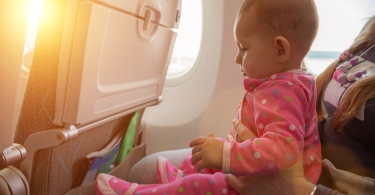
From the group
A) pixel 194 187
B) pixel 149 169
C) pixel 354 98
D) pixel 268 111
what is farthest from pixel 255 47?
pixel 149 169

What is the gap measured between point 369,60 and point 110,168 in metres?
1.10

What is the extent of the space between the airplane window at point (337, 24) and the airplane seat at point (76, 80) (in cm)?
114

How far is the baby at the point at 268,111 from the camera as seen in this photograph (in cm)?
86

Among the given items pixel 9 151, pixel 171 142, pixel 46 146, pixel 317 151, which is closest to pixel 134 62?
pixel 46 146

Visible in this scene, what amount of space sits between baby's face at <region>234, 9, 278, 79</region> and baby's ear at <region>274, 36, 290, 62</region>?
0.01 metres

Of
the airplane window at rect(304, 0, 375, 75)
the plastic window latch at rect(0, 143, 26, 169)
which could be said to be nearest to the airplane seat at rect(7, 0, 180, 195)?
the plastic window latch at rect(0, 143, 26, 169)

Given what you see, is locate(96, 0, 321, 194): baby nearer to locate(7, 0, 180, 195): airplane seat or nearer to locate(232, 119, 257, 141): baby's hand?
locate(232, 119, 257, 141): baby's hand

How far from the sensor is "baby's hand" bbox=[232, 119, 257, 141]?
98 cm

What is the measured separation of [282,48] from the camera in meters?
0.98

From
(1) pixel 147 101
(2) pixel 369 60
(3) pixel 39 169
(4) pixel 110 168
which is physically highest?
(2) pixel 369 60

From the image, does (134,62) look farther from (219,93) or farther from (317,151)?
(219,93)

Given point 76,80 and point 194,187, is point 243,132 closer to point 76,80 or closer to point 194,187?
point 194,187

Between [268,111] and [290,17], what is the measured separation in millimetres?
286

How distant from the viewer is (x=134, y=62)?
1254 mm
